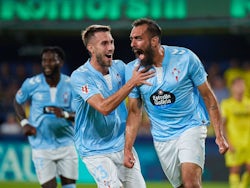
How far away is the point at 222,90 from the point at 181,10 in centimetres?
220

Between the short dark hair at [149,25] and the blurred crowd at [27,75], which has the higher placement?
the short dark hair at [149,25]

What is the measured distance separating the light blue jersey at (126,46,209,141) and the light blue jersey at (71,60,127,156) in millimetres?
218

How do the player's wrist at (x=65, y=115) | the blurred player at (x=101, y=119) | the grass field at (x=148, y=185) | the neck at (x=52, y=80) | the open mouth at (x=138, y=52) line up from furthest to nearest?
1. the grass field at (x=148, y=185)
2. the neck at (x=52, y=80)
3. the player's wrist at (x=65, y=115)
4. the blurred player at (x=101, y=119)
5. the open mouth at (x=138, y=52)

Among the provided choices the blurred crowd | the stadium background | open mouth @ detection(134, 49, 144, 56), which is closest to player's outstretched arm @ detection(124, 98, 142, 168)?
open mouth @ detection(134, 49, 144, 56)

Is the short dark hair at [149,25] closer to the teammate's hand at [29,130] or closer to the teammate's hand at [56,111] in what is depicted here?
the teammate's hand at [56,111]

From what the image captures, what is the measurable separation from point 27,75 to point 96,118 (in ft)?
40.9

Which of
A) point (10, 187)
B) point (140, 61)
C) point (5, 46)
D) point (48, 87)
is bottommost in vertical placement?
point (10, 187)

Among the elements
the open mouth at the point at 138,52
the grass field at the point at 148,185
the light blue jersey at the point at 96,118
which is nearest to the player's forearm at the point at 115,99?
the light blue jersey at the point at 96,118

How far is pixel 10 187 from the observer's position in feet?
50.0

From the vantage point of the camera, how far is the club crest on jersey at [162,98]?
812 cm

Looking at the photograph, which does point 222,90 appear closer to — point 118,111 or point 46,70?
point 46,70

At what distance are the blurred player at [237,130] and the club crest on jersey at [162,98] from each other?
6.08m

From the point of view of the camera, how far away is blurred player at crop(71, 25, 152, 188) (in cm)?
820

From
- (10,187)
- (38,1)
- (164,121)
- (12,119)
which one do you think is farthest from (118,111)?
(38,1)
